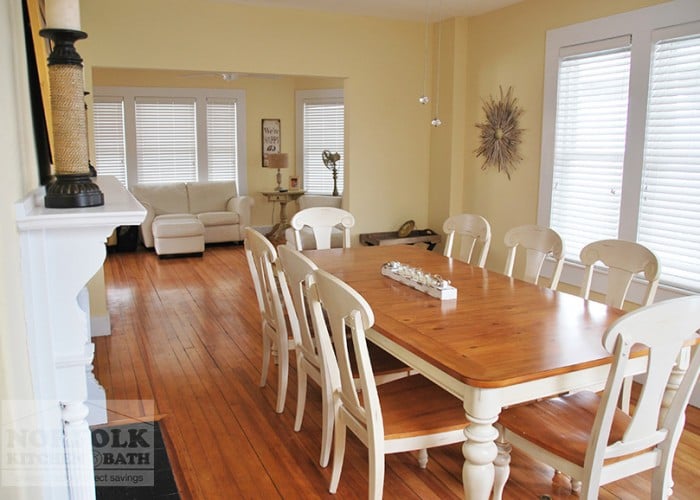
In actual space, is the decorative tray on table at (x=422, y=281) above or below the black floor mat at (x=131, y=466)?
above

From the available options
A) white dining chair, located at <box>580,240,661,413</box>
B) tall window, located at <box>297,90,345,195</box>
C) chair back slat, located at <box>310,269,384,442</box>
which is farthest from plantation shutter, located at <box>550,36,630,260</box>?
tall window, located at <box>297,90,345,195</box>

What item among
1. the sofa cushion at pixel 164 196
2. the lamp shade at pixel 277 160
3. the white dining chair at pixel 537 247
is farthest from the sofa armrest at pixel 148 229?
the white dining chair at pixel 537 247

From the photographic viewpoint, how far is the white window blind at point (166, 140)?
869cm

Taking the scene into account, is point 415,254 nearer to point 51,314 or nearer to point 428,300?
point 428,300

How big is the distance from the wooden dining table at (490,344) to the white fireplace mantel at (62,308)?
3.67 ft

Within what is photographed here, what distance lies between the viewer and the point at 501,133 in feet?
16.6

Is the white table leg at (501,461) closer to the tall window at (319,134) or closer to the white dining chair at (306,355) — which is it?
the white dining chair at (306,355)

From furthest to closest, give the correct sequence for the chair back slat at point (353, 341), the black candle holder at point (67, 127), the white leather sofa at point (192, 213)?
1. the white leather sofa at point (192, 213)
2. the chair back slat at point (353, 341)
3. the black candle holder at point (67, 127)

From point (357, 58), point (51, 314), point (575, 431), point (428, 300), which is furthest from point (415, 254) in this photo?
point (51, 314)

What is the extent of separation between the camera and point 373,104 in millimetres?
5578

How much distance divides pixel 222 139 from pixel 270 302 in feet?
20.6

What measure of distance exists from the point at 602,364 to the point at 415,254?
6.43ft

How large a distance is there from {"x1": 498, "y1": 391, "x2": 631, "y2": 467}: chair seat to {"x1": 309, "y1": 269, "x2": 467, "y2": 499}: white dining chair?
22 centimetres

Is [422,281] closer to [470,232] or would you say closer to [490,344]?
[490,344]
